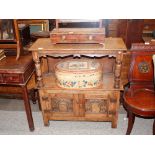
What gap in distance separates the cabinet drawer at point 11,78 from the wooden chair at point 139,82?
124cm

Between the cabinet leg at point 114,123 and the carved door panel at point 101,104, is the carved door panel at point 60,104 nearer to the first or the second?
the carved door panel at point 101,104

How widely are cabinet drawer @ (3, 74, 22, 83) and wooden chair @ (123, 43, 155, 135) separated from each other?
1244 millimetres

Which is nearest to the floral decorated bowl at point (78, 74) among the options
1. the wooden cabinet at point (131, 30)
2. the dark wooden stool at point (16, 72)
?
the dark wooden stool at point (16, 72)

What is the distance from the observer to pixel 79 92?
7.35 feet

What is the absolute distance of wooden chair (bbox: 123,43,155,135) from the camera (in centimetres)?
211

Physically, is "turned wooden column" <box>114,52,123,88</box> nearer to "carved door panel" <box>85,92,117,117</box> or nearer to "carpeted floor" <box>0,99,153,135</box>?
"carved door panel" <box>85,92,117,117</box>

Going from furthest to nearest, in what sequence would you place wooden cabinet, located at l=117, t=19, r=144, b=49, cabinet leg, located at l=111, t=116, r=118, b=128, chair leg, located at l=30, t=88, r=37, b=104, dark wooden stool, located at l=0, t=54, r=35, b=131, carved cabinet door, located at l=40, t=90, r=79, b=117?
wooden cabinet, located at l=117, t=19, r=144, b=49, chair leg, located at l=30, t=88, r=37, b=104, cabinet leg, located at l=111, t=116, r=118, b=128, carved cabinet door, located at l=40, t=90, r=79, b=117, dark wooden stool, located at l=0, t=54, r=35, b=131

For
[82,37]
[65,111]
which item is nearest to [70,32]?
[82,37]

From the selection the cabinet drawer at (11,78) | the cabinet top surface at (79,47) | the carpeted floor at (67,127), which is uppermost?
the cabinet top surface at (79,47)

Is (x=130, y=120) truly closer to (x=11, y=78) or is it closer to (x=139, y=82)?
(x=139, y=82)

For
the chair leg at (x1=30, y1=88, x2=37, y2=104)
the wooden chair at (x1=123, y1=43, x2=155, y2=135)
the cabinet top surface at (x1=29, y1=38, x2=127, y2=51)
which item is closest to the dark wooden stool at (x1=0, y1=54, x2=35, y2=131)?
the cabinet top surface at (x1=29, y1=38, x2=127, y2=51)

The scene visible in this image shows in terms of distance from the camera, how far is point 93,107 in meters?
2.35

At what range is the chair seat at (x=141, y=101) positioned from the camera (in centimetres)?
200

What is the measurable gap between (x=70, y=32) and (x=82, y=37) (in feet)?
0.45
